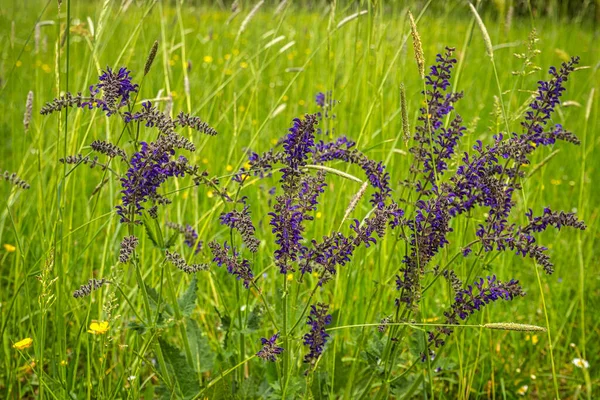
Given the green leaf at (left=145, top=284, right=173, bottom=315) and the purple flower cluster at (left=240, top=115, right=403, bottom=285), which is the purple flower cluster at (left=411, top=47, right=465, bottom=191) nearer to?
the purple flower cluster at (left=240, top=115, right=403, bottom=285)

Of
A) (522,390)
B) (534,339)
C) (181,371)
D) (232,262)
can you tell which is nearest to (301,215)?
(232,262)

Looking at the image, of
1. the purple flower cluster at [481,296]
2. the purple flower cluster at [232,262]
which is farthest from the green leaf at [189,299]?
the purple flower cluster at [481,296]

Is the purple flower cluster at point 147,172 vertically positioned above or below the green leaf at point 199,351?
above

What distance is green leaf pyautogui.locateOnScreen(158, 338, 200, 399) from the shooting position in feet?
5.33

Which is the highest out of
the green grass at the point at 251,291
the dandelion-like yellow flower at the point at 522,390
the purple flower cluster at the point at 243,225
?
the purple flower cluster at the point at 243,225

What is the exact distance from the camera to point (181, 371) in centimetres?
163

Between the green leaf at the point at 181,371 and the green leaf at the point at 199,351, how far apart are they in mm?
74

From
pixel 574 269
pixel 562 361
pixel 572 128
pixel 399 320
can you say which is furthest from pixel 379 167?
pixel 572 128

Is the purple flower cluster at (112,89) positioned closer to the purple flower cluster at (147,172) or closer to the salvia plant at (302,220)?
the salvia plant at (302,220)

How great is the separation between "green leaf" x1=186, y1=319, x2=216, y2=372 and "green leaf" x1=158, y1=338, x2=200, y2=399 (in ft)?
0.24

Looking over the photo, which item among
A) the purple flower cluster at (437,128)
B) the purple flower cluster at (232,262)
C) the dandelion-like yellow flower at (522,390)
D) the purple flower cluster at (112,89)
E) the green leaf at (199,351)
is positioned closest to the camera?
the purple flower cluster at (112,89)

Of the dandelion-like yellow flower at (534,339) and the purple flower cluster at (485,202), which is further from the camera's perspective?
the dandelion-like yellow flower at (534,339)

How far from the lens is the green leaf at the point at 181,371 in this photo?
1625mm

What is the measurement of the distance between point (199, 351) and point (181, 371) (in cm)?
13
